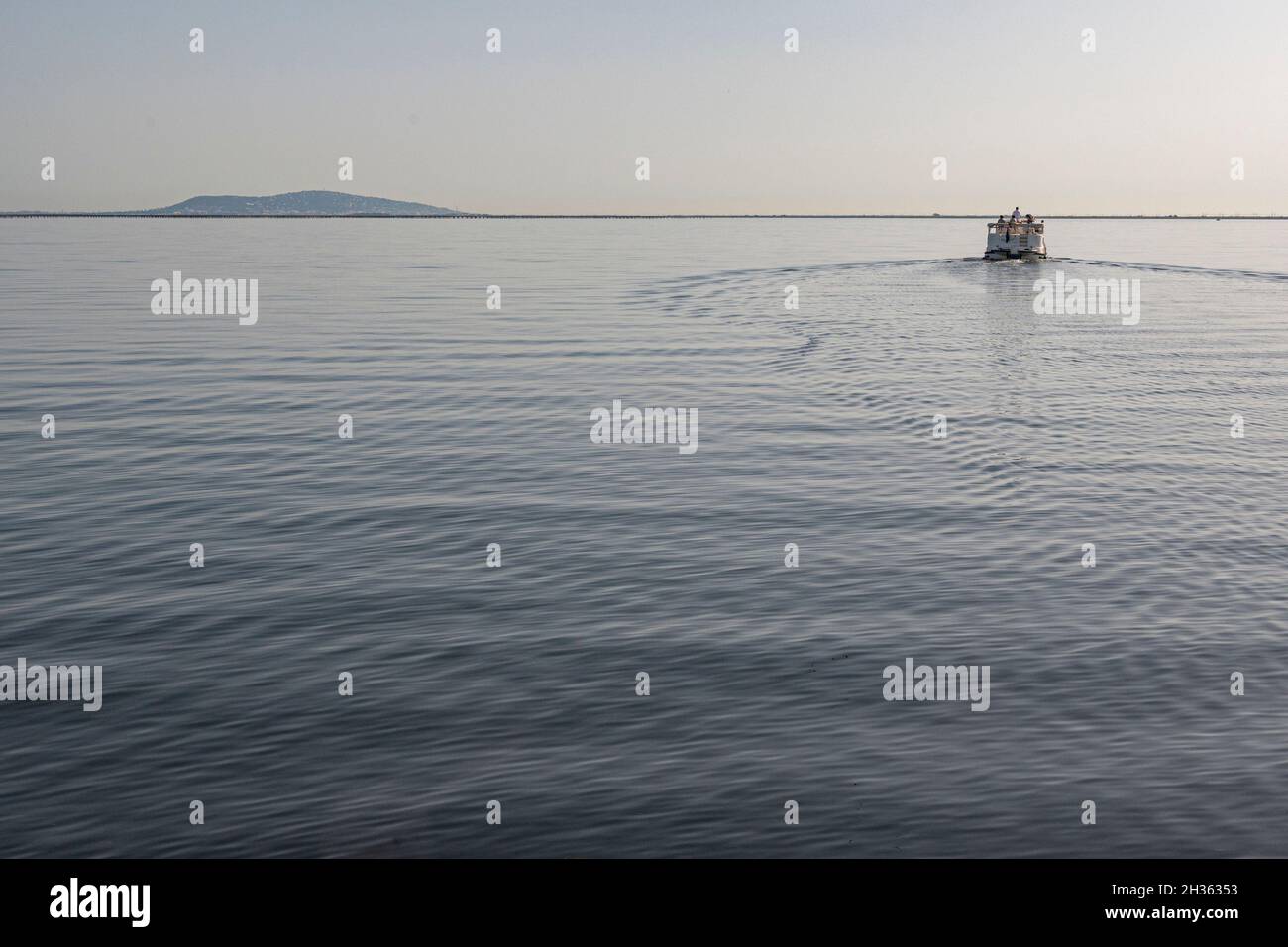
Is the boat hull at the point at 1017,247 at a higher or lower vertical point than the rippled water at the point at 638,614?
higher

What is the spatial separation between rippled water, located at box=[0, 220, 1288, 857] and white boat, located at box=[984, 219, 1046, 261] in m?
106

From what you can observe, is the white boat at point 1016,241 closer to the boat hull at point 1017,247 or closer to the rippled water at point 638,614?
the boat hull at point 1017,247

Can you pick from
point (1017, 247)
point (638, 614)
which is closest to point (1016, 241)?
point (1017, 247)

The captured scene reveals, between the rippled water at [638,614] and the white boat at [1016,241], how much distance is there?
106 m

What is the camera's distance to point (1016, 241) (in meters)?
157

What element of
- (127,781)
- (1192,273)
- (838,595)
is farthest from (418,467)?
(1192,273)

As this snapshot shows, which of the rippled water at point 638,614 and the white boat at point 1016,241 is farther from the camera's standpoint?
the white boat at point 1016,241

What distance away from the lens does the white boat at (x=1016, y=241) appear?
156500 millimetres

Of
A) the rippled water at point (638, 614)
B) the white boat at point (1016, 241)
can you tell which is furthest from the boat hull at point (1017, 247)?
the rippled water at point (638, 614)

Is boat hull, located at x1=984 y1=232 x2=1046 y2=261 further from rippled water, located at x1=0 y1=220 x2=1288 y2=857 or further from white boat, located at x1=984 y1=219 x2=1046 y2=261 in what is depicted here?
rippled water, located at x1=0 y1=220 x2=1288 y2=857

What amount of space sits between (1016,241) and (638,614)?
472ft

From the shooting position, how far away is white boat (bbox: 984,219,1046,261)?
156500 mm
